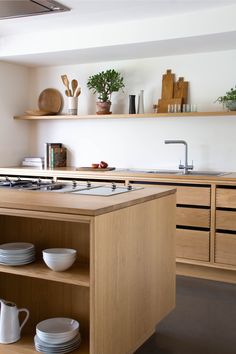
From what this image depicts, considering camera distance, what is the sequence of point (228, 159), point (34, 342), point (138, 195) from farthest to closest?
1. point (228, 159)
2. point (138, 195)
3. point (34, 342)

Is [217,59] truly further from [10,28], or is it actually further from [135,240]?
[135,240]

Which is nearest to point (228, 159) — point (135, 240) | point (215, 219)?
point (215, 219)

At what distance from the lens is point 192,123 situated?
4.45 meters

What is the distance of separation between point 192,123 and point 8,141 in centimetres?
219

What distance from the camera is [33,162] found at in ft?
17.1

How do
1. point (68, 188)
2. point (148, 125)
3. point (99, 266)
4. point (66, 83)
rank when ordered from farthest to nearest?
1. point (66, 83)
2. point (148, 125)
3. point (68, 188)
4. point (99, 266)

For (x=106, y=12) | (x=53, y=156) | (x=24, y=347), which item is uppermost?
(x=106, y=12)

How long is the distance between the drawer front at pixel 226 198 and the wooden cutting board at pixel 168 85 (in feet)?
4.21

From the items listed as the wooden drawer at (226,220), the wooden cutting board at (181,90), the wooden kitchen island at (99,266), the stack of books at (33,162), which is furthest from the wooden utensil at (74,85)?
the wooden kitchen island at (99,266)

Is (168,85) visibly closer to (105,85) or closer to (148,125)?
(148,125)

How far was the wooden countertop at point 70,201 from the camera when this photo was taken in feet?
6.46

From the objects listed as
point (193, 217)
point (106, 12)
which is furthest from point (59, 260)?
point (106, 12)

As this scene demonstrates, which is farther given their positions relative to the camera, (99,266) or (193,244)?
(193,244)

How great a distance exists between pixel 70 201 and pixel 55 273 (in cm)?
35
